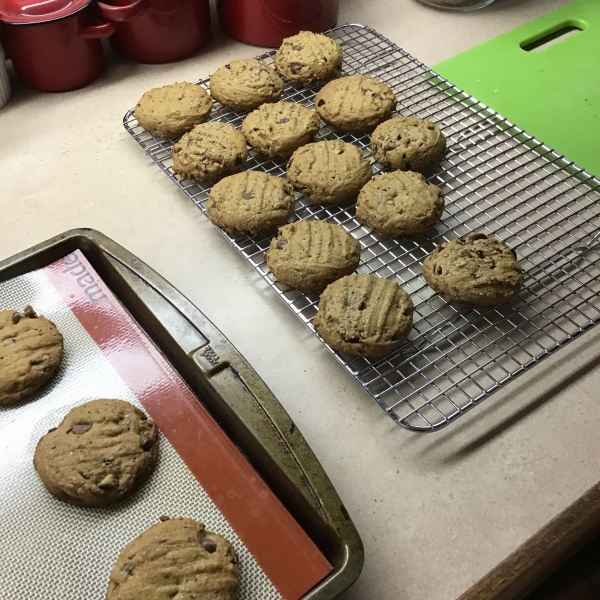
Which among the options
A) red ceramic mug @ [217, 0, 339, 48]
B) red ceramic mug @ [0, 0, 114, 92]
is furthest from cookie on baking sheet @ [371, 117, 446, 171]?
red ceramic mug @ [0, 0, 114, 92]

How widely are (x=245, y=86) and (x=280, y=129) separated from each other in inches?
7.2

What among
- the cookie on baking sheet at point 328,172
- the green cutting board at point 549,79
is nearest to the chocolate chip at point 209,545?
the cookie on baking sheet at point 328,172

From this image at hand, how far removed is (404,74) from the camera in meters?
1.48

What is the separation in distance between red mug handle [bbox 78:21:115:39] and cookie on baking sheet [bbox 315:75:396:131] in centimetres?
53

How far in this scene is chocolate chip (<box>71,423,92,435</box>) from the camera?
2.63ft

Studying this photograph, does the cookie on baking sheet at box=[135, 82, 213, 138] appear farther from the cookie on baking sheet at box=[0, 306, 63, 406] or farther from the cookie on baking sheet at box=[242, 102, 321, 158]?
the cookie on baking sheet at box=[0, 306, 63, 406]

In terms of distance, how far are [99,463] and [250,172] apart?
2.06 ft

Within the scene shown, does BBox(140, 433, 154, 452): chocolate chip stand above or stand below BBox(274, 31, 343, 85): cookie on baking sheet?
below

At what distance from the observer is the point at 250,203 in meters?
1.09

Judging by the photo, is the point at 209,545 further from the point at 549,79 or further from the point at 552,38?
the point at 552,38

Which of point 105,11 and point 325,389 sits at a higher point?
point 105,11

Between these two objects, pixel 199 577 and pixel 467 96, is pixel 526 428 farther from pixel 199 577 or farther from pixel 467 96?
pixel 467 96

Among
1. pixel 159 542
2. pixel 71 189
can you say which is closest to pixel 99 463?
pixel 159 542

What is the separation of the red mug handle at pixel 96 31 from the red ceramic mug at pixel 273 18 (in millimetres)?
342
